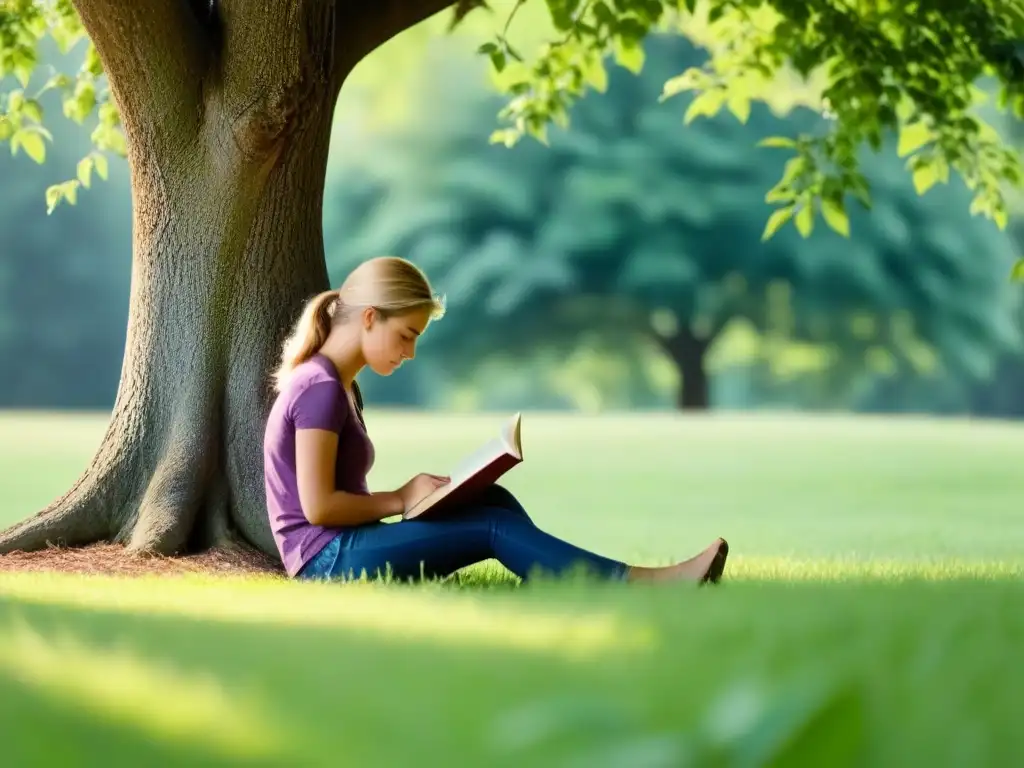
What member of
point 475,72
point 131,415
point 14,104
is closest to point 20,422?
point 475,72

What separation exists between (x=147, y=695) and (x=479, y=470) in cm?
250

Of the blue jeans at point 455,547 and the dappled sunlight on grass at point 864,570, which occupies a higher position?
the blue jeans at point 455,547

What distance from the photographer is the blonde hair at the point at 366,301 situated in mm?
5371

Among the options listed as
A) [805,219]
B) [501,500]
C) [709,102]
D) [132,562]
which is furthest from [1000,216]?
[132,562]

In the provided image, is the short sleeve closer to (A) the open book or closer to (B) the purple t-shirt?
(B) the purple t-shirt

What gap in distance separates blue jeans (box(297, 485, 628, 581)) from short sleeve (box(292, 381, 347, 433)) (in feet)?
1.43

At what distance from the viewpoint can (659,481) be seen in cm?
1523

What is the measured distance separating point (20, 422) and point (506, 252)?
10586 mm

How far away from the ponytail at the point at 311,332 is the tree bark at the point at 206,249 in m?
1.15

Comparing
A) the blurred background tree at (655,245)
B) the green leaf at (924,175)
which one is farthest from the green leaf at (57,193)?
the blurred background tree at (655,245)

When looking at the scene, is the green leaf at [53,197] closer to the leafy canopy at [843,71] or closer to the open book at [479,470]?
the leafy canopy at [843,71]

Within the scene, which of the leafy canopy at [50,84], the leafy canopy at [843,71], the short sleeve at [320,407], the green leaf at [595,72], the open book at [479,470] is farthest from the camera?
the green leaf at [595,72]

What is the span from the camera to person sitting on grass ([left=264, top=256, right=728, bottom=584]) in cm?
521

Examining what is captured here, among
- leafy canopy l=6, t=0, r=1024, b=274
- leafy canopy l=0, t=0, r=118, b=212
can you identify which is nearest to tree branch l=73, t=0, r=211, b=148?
leafy canopy l=6, t=0, r=1024, b=274
